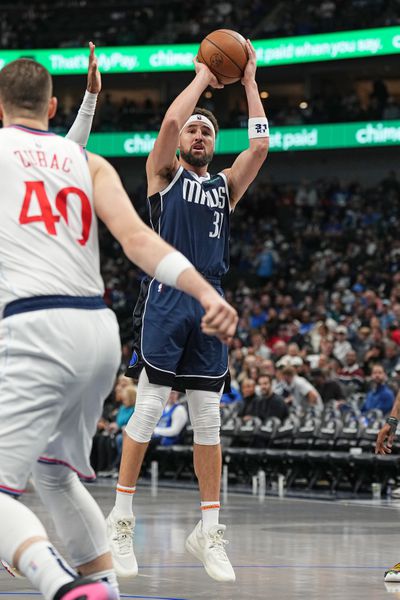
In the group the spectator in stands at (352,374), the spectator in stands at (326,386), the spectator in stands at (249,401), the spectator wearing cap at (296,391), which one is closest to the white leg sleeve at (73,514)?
the spectator wearing cap at (296,391)

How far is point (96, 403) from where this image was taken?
428cm

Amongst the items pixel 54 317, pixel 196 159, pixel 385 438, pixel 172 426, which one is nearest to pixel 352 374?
pixel 172 426

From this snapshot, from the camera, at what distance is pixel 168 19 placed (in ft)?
128

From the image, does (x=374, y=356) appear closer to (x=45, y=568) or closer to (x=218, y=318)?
(x=218, y=318)

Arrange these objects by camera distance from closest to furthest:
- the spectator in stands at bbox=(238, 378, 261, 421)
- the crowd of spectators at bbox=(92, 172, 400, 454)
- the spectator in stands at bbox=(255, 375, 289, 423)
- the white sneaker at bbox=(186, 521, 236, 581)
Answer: the white sneaker at bbox=(186, 521, 236, 581) < the spectator in stands at bbox=(255, 375, 289, 423) < the spectator in stands at bbox=(238, 378, 261, 421) < the crowd of spectators at bbox=(92, 172, 400, 454)

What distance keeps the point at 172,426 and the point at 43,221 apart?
13.9 m

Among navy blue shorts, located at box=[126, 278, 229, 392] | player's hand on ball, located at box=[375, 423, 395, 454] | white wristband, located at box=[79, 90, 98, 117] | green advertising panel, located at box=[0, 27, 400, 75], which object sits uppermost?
green advertising panel, located at box=[0, 27, 400, 75]

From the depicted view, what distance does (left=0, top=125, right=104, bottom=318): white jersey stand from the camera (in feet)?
13.6

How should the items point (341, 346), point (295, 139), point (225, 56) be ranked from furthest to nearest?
point (295, 139) < point (341, 346) < point (225, 56)

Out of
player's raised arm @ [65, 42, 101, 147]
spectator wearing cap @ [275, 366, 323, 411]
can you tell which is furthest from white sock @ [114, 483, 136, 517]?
spectator wearing cap @ [275, 366, 323, 411]

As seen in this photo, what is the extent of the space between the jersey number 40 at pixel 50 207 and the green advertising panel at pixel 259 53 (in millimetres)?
28823

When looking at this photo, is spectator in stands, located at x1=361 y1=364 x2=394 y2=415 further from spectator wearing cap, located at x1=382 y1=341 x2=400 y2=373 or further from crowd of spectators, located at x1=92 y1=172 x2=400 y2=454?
spectator wearing cap, located at x1=382 y1=341 x2=400 y2=373

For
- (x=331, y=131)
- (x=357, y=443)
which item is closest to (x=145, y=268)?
(x=357, y=443)

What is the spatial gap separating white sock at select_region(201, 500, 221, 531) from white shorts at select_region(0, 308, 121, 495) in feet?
8.55
